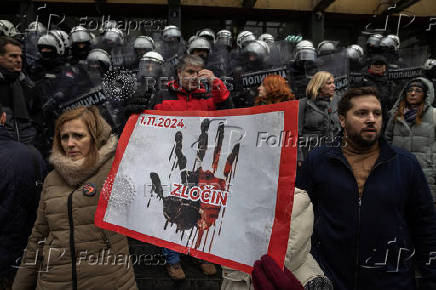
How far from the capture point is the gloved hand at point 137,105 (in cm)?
149

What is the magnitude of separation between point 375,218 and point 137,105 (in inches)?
54.2

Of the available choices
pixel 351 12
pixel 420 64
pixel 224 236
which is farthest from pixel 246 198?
pixel 351 12

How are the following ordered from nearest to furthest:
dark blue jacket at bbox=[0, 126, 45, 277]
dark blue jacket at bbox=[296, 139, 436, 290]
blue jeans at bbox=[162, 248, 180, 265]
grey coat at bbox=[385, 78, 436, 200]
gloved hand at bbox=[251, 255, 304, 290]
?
gloved hand at bbox=[251, 255, 304, 290], dark blue jacket at bbox=[296, 139, 436, 290], dark blue jacket at bbox=[0, 126, 45, 277], blue jeans at bbox=[162, 248, 180, 265], grey coat at bbox=[385, 78, 436, 200]

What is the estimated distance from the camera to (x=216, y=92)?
2.29 meters

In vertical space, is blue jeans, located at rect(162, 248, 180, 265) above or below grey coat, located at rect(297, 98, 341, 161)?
below

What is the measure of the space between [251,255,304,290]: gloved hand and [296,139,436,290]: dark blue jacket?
77 cm

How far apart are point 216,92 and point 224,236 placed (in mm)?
1452

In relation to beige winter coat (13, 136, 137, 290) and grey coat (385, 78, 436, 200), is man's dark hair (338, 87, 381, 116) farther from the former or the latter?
grey coat (385, 78, 436, 200)

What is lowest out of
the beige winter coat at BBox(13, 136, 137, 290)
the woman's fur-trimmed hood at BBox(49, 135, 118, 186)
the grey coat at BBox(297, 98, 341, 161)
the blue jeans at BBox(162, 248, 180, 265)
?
the blue jeans at BBox(162, 248, 180, 265)

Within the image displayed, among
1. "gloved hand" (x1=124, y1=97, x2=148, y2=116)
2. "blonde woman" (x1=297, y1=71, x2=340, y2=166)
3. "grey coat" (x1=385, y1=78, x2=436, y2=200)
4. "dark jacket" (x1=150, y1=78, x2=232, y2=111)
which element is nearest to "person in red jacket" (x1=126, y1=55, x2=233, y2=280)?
"dark jacket" (x1=150, y1=78, x2=232, y2=111)

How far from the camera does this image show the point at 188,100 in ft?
8.44

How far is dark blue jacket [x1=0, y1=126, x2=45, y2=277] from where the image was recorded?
162cm

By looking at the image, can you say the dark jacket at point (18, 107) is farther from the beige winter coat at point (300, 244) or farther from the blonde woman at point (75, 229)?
the beige winter coat at point (300, 244)

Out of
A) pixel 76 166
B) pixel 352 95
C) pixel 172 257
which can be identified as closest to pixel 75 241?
pixel 76 166
